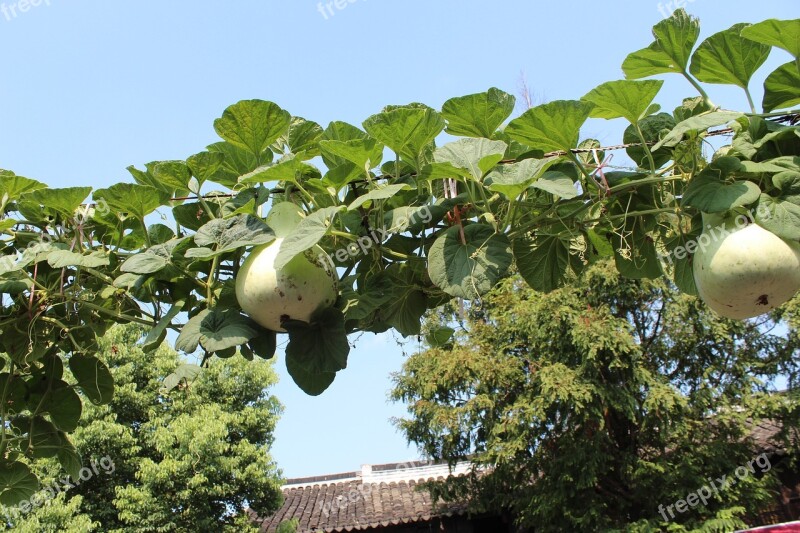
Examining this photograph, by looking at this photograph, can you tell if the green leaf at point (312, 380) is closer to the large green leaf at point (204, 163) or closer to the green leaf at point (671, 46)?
the large green leaf at point (204, 163)

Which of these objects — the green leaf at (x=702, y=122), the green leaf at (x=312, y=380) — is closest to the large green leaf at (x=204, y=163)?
the green leaf at (x=312, y=380)

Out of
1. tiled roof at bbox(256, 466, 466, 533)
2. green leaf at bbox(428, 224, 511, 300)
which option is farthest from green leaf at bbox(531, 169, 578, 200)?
tiled roof at bbox(256, 466, 466, 533)

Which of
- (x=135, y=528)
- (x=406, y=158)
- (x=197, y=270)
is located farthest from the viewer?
(x=135, y=528)

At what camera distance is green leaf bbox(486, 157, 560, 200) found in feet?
3.52

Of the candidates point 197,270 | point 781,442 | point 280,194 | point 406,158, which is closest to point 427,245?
point 406,158

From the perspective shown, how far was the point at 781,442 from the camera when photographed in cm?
895

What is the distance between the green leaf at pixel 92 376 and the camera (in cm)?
162

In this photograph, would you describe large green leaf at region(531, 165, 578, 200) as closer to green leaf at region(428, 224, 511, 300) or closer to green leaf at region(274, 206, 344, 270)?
green leaf at region(428, 224, 511, 300)

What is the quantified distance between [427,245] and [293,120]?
0.33 meters

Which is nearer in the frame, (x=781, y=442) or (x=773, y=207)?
(x=773, y=207)

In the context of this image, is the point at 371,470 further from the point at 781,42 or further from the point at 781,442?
the point at 781,42

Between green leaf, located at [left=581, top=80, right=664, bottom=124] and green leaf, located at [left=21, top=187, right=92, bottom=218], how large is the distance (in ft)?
2.94

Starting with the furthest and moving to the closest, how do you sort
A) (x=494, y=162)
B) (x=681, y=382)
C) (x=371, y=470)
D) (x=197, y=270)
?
1. (x=371, y=470)
2. (x=681, y=382)
3. (x=197, y=270)
4. (x=494, y=162)

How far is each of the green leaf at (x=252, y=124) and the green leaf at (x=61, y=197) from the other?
0.98 ft
